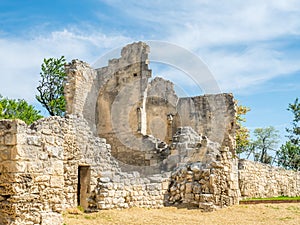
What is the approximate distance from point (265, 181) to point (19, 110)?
17.2 meters

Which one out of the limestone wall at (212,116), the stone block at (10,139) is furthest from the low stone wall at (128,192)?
the limestone wall at (212,116)

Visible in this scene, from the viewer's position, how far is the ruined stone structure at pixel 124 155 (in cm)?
705

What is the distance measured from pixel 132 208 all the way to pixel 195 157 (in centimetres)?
504

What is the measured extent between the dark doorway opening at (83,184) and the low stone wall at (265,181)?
7.90 meters

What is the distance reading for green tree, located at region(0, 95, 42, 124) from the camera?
27.6m

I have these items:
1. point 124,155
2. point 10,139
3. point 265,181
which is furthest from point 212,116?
point 10,139

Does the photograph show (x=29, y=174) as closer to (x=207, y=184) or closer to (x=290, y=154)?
(x=207, y=184)

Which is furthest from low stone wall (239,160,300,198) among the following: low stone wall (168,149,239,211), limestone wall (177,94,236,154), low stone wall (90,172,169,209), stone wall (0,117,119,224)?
stone wall (0,117,119,224)

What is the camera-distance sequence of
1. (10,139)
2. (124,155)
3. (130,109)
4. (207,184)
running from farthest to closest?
1. (130,109)
2. (124,155)
3. (207,184)
4. (10,139)

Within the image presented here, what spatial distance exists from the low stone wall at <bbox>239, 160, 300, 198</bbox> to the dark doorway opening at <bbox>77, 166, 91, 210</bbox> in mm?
7899

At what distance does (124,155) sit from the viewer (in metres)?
20.9

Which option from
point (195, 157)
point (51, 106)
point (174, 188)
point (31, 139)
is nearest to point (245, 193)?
point (195, 157)

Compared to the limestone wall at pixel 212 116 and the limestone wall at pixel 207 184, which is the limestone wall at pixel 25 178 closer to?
the limestone wall at pixel 207 184

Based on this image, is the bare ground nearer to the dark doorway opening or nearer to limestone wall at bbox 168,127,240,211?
limestone wall at bbox 168,127,240,211
